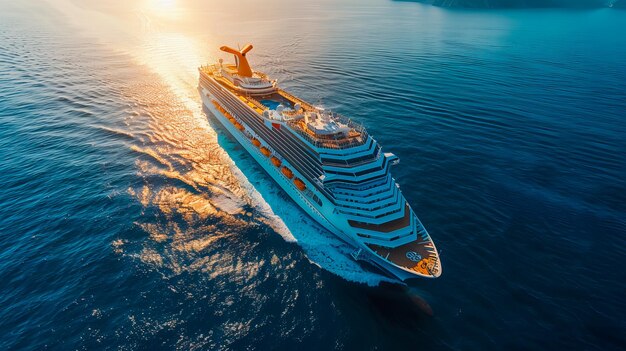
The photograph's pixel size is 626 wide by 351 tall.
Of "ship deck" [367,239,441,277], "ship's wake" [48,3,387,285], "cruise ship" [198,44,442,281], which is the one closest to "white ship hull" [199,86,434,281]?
"cruise ship" [198,44,442,281]

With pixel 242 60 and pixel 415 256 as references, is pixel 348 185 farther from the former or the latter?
pixel 242 60

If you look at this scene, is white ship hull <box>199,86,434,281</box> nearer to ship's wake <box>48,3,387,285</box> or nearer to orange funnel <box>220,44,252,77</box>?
ship's wake <box>48,3,387,285</box>

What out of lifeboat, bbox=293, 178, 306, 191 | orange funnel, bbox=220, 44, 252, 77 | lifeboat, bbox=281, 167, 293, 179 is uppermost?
orange funnel, bbox=220, 44, 252, 77

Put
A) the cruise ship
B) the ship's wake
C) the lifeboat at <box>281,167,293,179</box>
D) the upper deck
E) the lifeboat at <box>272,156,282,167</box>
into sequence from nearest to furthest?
the cruise ship → the ship's wake → the upper deck → the lifeboat at <box>281,167,293,179</box> → the lifeboat at <box>272,156,282,167</box>

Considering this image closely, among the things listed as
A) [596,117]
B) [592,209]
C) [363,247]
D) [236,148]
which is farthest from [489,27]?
[363,247]

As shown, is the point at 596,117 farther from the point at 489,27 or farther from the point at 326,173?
the point at 489,27
